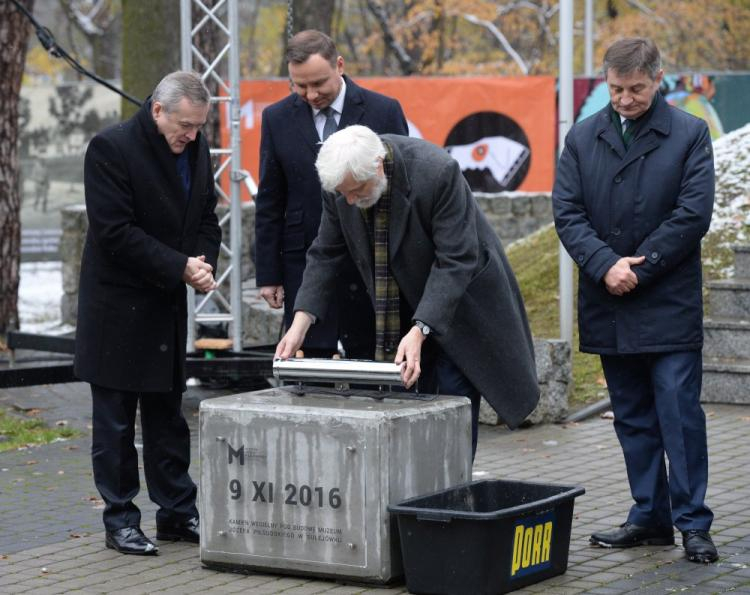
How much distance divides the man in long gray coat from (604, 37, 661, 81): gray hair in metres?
0.78

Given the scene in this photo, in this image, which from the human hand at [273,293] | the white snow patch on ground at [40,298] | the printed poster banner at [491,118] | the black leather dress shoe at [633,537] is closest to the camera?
the black leather dress shoe at [633,537]

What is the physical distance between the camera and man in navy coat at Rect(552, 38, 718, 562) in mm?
5723

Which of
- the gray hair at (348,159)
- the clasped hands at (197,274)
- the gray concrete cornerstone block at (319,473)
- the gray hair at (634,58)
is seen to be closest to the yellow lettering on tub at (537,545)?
the gray concrete cornerstone block at (319,473)

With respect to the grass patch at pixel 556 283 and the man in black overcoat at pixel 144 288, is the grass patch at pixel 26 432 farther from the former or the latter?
the grass patch at pixel 556 283

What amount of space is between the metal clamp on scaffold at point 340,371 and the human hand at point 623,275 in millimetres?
1003

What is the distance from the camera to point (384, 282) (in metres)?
5.52

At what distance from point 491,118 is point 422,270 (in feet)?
40.6

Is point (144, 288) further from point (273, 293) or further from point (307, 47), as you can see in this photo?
point (307, 47)

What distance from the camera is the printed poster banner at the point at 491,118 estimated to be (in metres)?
17.6

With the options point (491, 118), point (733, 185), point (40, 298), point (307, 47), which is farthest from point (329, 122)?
point (40, 298)

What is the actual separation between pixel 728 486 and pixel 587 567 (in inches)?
70.4

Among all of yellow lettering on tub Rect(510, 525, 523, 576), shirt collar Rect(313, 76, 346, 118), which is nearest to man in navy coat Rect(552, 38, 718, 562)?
yellow lettering on tub Rect(510, 525, 523, 576)

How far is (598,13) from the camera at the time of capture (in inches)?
1511

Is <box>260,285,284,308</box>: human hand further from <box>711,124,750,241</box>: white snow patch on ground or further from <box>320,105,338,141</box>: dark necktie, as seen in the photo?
<box>711,124,750,241</box>: white snow patch on ground
